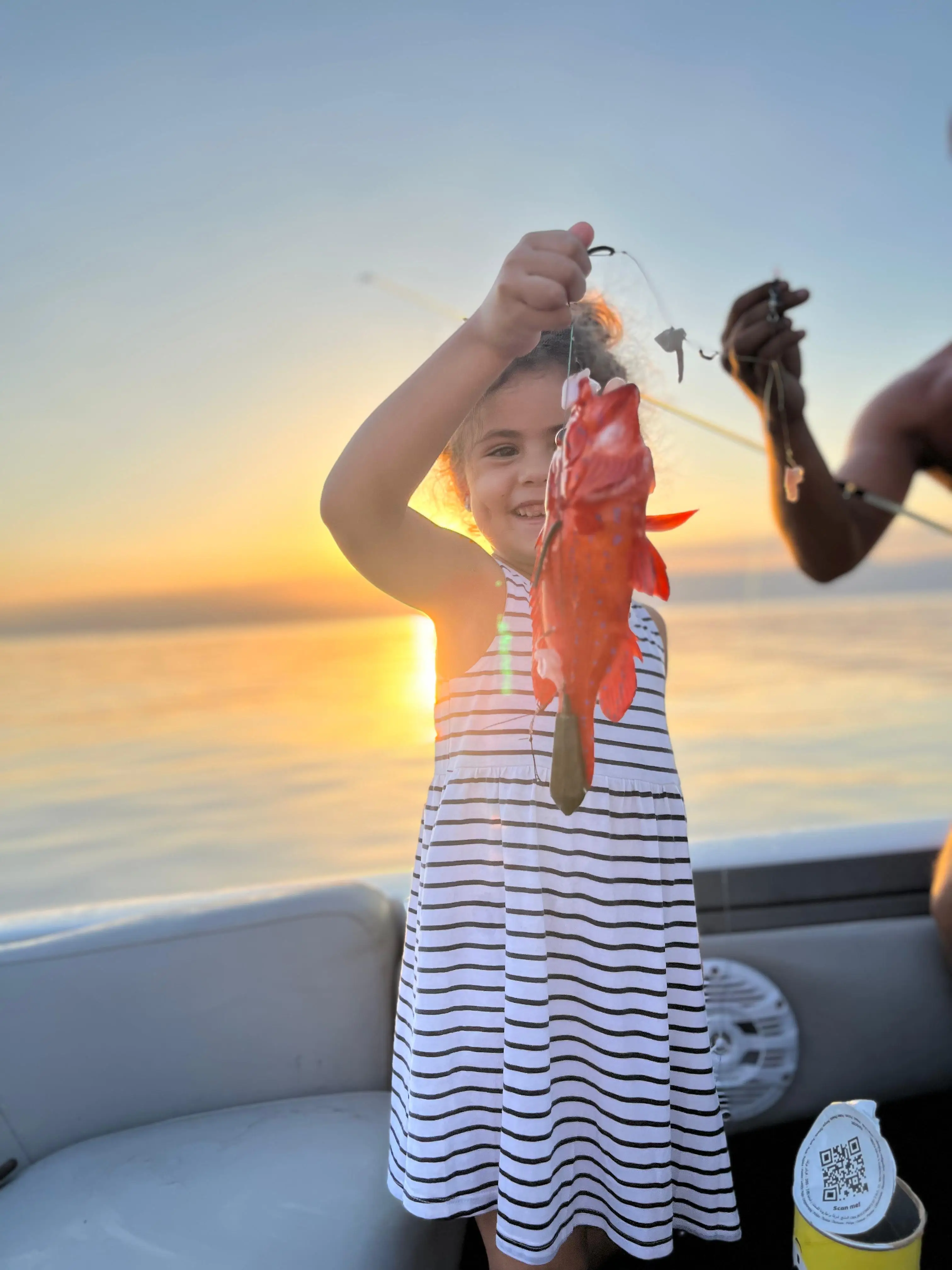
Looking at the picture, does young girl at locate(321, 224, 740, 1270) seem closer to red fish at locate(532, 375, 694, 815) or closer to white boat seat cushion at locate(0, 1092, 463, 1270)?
white boat seat cushion at locate(0, 1092, 463, 1270)

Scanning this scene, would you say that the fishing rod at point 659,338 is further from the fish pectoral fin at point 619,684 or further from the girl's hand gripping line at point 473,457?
the fish pectoral fin at point 619,684

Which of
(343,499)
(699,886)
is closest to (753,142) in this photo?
(343,499)

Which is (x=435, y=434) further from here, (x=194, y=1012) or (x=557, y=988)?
(x=194, y=1012)

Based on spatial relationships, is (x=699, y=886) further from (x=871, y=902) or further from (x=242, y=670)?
(x=242, y=670)

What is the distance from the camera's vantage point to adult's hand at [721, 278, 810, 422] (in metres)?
1.51

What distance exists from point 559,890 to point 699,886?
0.96 m

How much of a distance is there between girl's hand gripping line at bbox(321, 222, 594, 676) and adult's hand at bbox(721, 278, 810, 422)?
41 cm

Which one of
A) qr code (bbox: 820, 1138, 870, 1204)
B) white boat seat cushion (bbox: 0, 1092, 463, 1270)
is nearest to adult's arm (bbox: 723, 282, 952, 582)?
qr code (bbox: 820, 1138, 870, 1204)

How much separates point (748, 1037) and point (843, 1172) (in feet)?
2.00

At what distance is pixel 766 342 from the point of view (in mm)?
1544

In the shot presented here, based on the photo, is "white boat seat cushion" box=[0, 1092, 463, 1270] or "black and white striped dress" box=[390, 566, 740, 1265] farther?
"white boat seat cushion" box=[0, 1092, 463, 1270]

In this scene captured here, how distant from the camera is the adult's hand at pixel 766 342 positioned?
151cm

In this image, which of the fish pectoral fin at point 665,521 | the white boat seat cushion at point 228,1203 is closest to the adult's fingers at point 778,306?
the fish pectoral fin at point 665,521

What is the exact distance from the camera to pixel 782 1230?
76.3 inches
